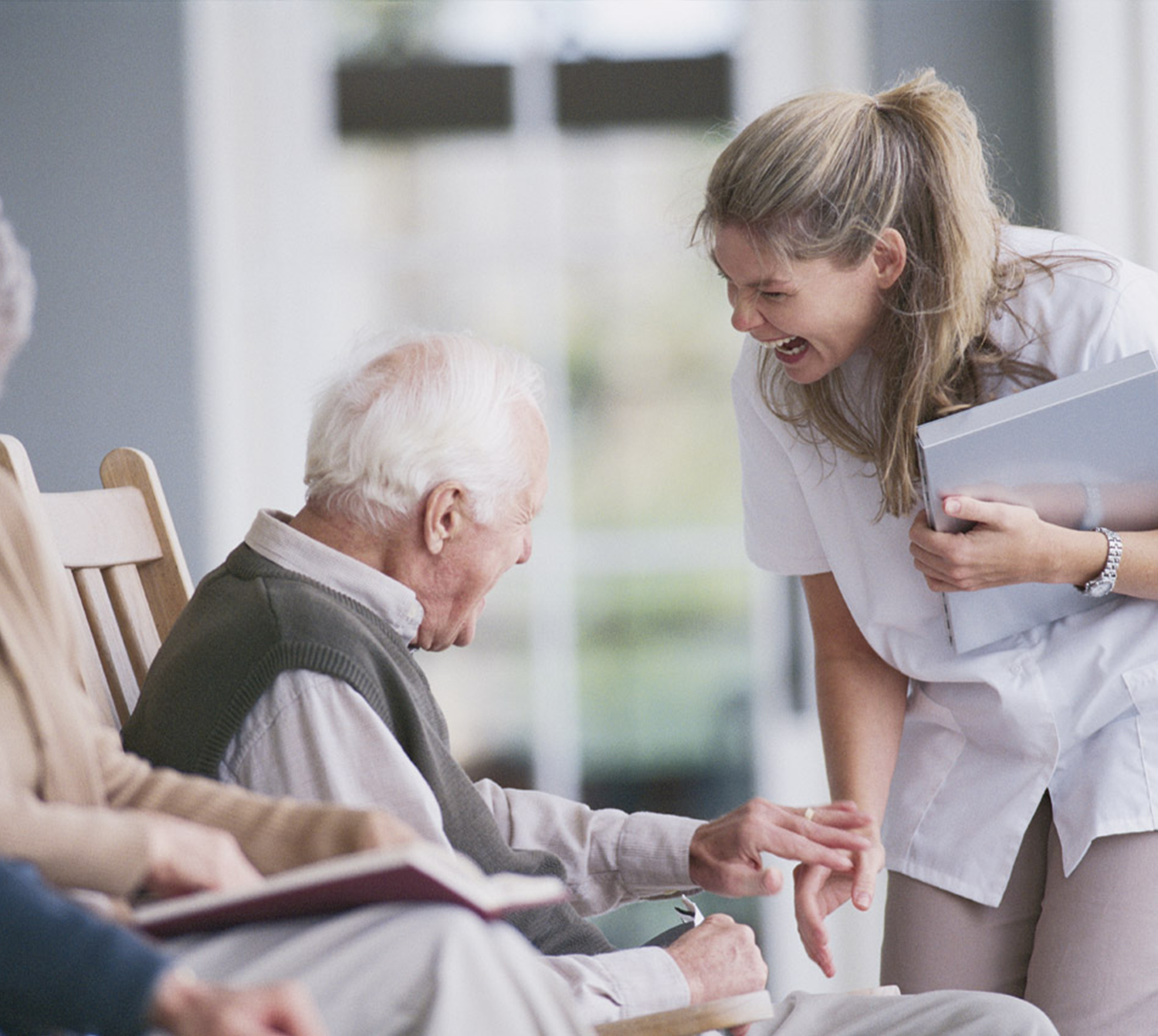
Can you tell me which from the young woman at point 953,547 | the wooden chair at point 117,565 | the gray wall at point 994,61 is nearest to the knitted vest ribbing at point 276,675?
the wooden chair at point 117,565

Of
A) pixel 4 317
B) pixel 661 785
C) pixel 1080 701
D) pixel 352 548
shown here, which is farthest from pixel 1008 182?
pixel 4 317

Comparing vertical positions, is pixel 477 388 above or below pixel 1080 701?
above

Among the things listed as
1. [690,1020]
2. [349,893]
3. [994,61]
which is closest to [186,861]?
[349,893]

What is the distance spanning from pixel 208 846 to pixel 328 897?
14 cm

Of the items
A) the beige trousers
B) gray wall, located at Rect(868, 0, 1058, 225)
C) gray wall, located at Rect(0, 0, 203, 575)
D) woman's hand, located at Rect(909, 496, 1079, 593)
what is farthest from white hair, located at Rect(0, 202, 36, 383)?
gray wall, located at Rect(868, 0, 1058, 225)

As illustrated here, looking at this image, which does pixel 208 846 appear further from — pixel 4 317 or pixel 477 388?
pixel 477 388

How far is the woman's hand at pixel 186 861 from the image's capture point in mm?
873

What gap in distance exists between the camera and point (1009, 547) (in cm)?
142

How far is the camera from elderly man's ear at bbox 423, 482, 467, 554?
1.43m

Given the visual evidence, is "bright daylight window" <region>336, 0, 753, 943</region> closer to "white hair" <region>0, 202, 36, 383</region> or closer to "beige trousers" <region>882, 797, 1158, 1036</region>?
"beige trousers" <region>882, 797, 1158, 1036</region>

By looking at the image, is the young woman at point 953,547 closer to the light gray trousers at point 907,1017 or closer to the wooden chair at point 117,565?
the light gray trousers at point 907,1017

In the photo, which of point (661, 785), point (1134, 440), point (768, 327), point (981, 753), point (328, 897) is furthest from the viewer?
point (661, 785)

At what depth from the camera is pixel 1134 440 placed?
1.41 m

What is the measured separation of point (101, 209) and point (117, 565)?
5.65 ft
